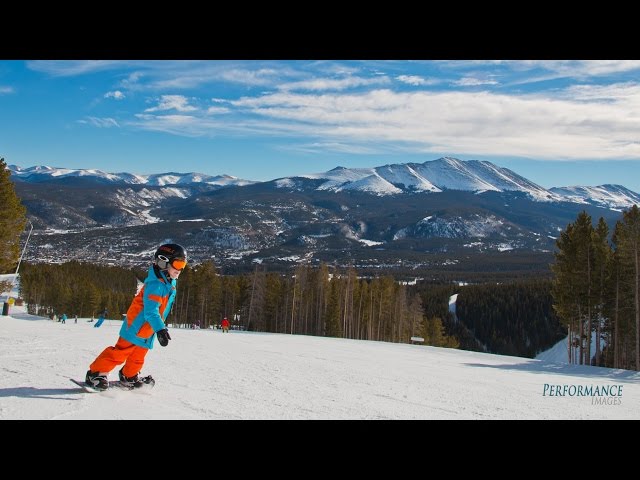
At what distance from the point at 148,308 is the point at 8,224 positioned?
3021 cm

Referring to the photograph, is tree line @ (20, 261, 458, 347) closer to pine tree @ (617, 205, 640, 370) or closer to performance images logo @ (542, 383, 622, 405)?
→ pine tree @ (617, 205, 640, 370)

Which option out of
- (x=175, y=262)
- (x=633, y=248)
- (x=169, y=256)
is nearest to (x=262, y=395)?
(x=175, y=262)

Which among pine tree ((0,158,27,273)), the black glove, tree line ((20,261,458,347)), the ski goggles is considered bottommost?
tree line ((20,261,458,347))

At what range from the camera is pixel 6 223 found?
30859 millimetres

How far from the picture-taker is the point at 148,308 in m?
6.30

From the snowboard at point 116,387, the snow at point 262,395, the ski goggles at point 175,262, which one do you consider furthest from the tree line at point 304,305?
the ski goggles at point 175,262

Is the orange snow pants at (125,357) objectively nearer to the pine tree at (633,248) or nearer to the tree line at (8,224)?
the tree line at (8,224)

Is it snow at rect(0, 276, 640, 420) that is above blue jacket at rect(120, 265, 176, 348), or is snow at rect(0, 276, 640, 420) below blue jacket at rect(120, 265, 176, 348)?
below

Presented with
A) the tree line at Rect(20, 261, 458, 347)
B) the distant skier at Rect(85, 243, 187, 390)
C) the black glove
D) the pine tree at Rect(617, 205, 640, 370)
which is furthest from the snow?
the tree line at Rect(20, 261, 458, 347)

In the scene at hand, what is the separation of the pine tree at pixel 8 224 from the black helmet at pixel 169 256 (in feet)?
97.7

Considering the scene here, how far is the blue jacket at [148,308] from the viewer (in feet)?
20.8

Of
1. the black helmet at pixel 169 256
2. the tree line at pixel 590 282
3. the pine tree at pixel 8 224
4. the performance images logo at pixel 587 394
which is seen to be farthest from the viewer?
the tree line at pixel 590 282

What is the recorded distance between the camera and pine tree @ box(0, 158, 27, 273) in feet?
101

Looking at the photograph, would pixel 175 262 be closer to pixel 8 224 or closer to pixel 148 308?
pixel 148 308
